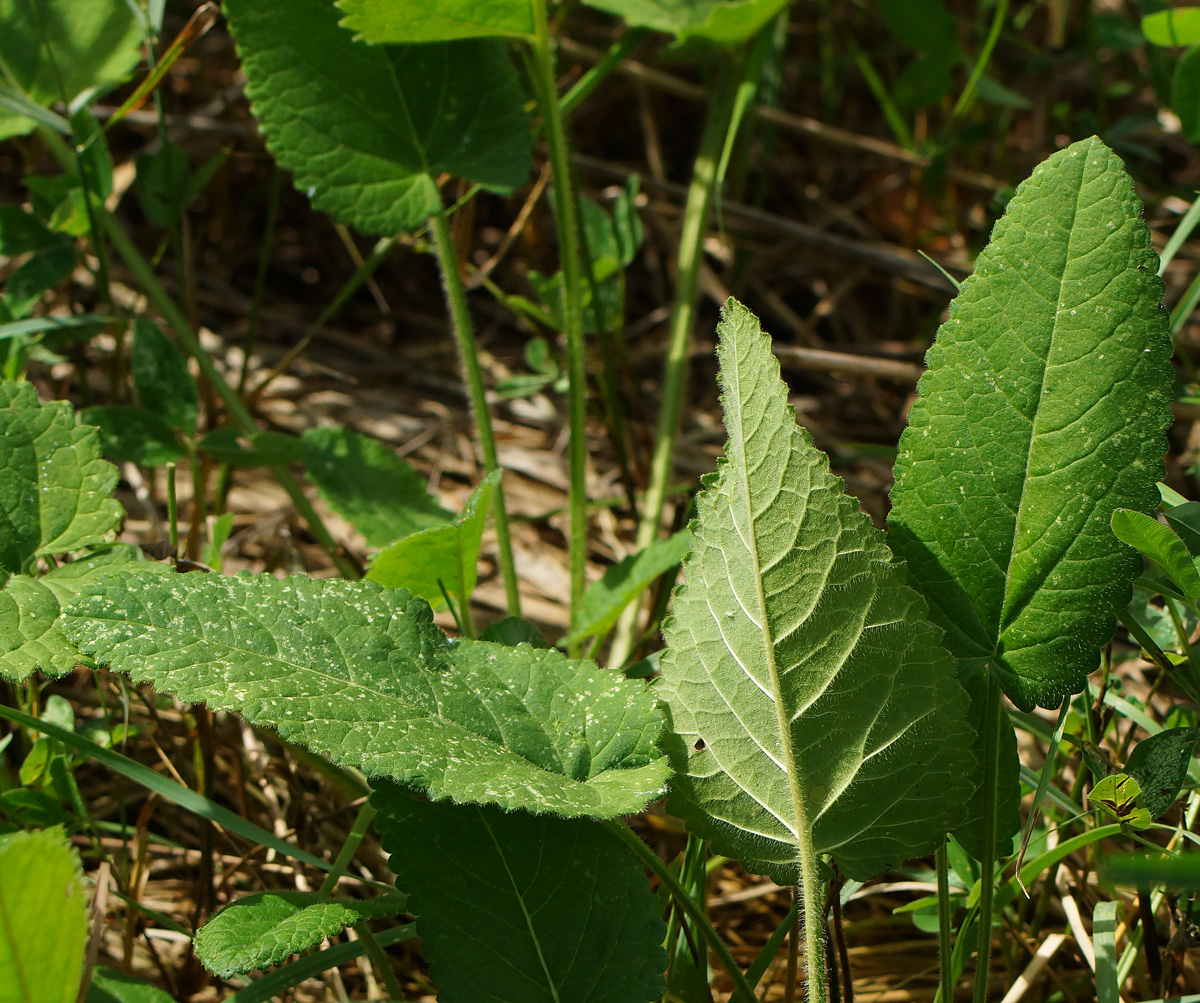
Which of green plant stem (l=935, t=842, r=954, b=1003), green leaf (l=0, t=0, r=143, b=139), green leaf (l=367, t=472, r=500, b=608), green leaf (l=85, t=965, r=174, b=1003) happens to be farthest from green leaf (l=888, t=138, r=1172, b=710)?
green leaf (l=0, t=0, r=143, b=139)

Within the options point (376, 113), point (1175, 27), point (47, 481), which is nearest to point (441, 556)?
point (47, 481)

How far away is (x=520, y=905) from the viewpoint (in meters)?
1.08

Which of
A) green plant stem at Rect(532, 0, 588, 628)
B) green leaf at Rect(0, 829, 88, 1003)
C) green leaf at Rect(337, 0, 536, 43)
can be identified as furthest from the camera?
green plant stem at Rect(532, 0, 588, 628)

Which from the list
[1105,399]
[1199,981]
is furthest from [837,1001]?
[1105,399]

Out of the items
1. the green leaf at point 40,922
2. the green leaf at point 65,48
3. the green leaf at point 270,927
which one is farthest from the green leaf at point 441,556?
the green leaf at point 65,48

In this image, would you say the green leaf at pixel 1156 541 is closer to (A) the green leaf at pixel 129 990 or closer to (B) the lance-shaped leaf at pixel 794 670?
(B) the lance-shaped leaf at pixel 794 670

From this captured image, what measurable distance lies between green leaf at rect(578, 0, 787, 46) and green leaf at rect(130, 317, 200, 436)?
0.93 meters

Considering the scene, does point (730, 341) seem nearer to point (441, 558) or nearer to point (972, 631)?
point (972, 631)

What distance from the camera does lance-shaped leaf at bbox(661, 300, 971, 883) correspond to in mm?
1045

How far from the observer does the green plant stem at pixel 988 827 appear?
1.07m

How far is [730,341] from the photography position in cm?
106

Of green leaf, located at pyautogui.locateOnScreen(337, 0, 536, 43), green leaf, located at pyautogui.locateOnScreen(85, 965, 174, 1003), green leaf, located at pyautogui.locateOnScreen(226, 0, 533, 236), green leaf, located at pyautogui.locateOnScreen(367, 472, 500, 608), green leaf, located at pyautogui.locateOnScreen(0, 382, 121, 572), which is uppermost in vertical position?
green leaf, located at pyautogui.locateOnScreen(337, 0, 536, 43)

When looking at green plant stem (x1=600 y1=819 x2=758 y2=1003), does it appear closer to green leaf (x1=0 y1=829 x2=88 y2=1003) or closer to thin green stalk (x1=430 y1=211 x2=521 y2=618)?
green leaf (x1=0 y1=829 x2=88 y2=1003)

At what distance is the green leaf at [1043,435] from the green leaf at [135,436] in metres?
1.28
